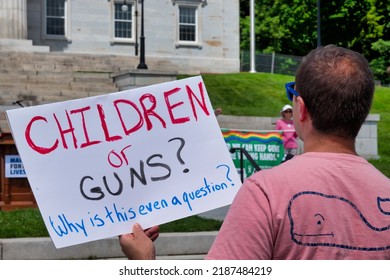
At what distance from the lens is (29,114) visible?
12.2 ft

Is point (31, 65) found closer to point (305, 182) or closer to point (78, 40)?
point (78, 40)

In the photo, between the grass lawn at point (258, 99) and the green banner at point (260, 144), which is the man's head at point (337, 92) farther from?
the green banner at point (260, 144)

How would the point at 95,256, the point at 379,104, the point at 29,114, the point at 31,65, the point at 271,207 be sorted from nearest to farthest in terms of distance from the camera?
the point at 271,207, the point at 29,114, the point at 95,256, the point at 379,104, the point at 31,65

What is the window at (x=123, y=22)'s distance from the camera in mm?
43969

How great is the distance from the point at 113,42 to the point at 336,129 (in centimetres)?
4111

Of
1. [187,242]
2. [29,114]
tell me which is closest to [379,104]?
[187,242]

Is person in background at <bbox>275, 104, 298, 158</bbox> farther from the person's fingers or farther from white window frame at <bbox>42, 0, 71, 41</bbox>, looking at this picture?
white window frame at <bbox>42, 0, 71, 41</bbox>

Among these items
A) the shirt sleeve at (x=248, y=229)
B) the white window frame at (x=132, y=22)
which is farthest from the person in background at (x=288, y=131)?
the white window frame at (x=132, y=22)

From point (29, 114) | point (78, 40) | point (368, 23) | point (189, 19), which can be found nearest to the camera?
point (29, 114)

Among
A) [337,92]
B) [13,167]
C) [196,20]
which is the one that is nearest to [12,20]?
[196,20]

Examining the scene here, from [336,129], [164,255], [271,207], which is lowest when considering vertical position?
[164,255]

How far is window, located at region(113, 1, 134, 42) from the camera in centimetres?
4397

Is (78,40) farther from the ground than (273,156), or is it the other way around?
(78,40)

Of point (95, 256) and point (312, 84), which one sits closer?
point (312, 84)
